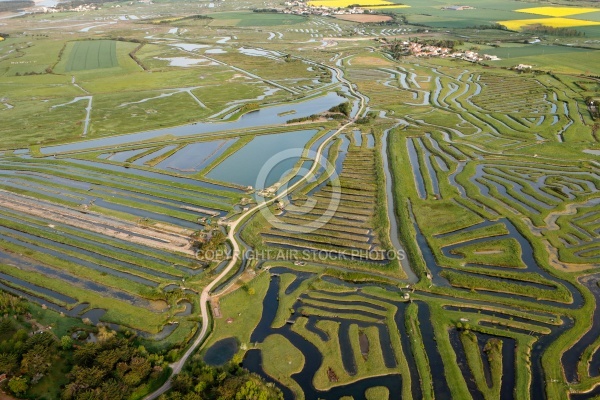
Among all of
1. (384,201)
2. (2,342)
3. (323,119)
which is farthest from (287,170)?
(2,342)

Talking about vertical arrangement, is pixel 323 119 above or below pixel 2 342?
above

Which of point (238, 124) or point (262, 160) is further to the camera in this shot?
point (238, 124)

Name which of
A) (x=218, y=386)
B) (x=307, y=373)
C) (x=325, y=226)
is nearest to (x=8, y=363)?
(x=218, y=386)

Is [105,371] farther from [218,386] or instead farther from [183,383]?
[218,386]

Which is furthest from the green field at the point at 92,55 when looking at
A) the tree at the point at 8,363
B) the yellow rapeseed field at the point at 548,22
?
the yellow rapeseed field at the point at 548,22

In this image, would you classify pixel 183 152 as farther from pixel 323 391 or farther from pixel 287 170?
pixel 323 391

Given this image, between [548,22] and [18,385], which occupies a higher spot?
[548,22]

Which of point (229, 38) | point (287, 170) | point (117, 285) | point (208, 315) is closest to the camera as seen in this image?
point (208, 315)

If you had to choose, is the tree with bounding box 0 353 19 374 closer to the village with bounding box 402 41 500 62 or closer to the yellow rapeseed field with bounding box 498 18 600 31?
the village with bounding box 402 41 500 62
